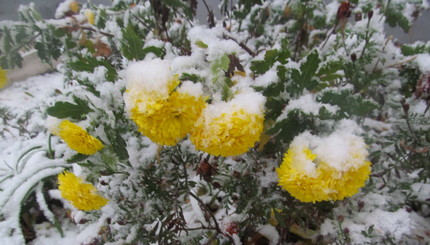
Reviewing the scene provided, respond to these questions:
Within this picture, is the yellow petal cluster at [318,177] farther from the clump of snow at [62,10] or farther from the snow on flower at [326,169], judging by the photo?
the clump of snow at [62,10]

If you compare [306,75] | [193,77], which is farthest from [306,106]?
[193,77]

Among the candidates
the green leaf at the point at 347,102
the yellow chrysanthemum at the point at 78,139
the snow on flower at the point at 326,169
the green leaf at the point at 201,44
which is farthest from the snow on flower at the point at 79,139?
the green leaf at the point at 347,102

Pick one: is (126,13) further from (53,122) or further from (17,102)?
(17,102)

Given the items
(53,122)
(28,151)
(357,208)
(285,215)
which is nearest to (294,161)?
(285,215)

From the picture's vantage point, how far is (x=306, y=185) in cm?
68

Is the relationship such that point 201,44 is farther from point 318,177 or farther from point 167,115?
point 318,177

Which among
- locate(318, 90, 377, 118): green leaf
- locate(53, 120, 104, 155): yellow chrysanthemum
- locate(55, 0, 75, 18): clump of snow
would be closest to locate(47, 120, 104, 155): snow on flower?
locate(53, 120, 104, 155): yellow chrysanthemum

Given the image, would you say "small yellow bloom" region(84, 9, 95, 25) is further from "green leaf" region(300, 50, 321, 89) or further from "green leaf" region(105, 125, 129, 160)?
"green leaf" region(300, 50, 321, 89)

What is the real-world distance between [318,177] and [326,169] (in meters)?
0.03

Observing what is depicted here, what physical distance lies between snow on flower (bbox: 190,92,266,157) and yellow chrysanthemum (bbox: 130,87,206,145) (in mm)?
31

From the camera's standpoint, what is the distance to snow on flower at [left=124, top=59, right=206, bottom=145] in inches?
24.8

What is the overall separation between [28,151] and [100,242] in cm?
100

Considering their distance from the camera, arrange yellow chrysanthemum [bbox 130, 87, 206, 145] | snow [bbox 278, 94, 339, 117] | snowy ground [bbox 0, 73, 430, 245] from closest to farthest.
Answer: yellow chrysanthemum [bbox 130, 87, 206, 145]
snow [bbox 278, 94, 339, 117]
snowy ground [bbox 0, 73, 430, 245]

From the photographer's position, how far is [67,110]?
0.74 m
